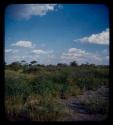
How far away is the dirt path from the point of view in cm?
177

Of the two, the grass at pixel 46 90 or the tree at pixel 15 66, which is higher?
the tree at pixel 15 66

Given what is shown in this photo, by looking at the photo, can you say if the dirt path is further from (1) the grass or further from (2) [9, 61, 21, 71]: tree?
(2) [9, 61, 21, 71]: tree

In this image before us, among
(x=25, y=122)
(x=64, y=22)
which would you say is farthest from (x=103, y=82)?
(x=25, y=122)

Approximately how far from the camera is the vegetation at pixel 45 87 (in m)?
1.76

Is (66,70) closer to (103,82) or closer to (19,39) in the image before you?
(103,82)

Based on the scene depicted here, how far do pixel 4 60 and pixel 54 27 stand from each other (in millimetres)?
511

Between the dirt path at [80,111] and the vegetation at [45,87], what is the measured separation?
0.12 feet

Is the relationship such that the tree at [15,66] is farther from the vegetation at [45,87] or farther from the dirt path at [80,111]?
the dirt path at [80,111]

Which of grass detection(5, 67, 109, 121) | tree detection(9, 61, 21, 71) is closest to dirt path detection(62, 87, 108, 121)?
grass detection(5, 67, 109, 121)

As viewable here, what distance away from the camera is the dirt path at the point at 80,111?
1.77m

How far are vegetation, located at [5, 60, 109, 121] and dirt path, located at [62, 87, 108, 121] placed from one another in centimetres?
4

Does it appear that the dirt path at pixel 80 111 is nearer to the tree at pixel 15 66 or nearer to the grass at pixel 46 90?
the grass at pixel 46 90

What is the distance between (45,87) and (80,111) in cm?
36

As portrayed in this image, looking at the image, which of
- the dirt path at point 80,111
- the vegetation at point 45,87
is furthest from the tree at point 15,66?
the dirt path at point 80,111
